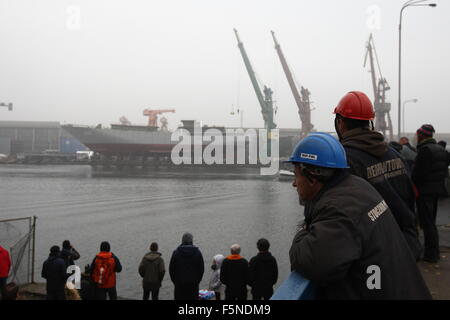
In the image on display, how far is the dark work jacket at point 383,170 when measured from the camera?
2.11 meters

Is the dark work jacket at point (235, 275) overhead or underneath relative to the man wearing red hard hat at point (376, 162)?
underneath

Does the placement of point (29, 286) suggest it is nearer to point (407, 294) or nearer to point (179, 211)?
point (407, 294)

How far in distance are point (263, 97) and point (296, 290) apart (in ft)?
232

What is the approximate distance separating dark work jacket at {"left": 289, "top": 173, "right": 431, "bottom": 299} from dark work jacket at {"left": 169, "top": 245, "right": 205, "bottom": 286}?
180 inches

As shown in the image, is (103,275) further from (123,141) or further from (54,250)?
(123,141)

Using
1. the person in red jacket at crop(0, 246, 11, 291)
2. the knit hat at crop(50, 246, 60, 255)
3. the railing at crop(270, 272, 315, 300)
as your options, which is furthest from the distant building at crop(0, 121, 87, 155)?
the railing at crop(270, 272, 315, 300)

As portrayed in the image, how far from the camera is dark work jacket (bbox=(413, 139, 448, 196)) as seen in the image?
4.73 m

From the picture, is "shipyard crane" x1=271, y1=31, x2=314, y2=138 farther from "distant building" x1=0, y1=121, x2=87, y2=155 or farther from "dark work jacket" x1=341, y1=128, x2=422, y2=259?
"distant building" x1=0, y1=121, x2=87, y2=155

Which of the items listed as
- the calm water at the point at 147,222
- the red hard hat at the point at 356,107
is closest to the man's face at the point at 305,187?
the red hard hat at the point at 356,107

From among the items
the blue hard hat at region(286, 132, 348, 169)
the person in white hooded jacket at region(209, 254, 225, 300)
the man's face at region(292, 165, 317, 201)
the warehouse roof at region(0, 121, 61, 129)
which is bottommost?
the person in white hooded jacket at region(209, 254, 225, 300)

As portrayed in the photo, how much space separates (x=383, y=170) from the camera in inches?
86.6

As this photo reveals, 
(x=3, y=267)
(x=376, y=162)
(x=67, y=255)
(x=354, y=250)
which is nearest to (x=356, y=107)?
(x=376, y=162)

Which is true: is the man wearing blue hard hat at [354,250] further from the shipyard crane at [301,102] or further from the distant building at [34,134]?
the distant building at [34,134]

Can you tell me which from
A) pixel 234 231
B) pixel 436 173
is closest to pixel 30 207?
pixel 234 231
